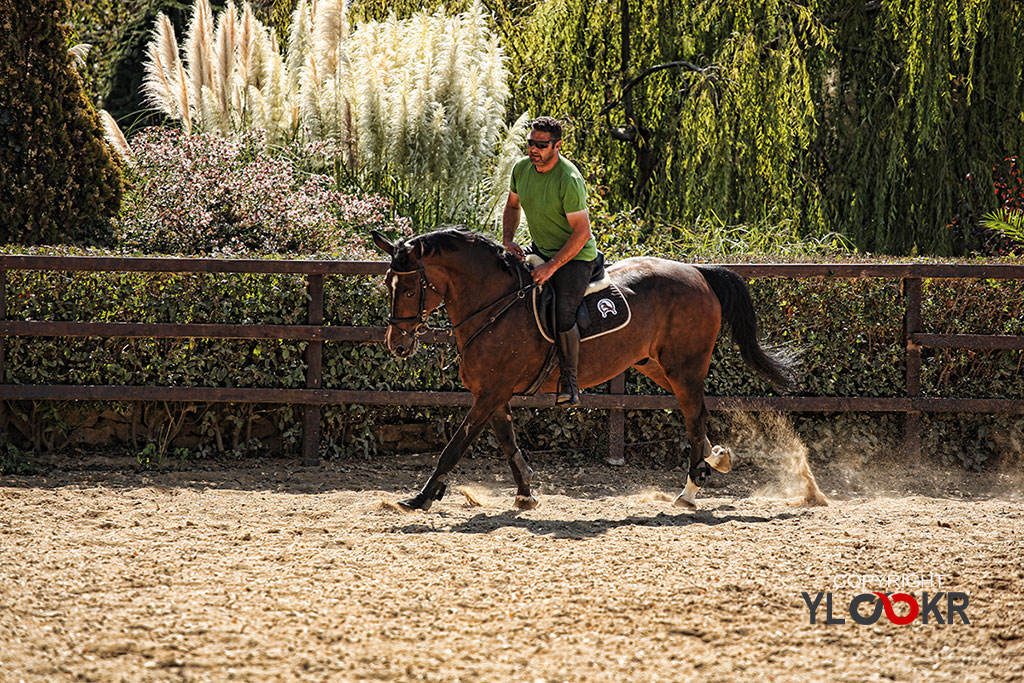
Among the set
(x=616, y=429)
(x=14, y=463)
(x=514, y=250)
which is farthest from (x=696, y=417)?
(x=14, y=463)

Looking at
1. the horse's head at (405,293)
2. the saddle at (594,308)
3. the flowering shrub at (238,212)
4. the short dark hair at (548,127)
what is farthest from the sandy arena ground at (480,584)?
the flowering shrub at (238,212)

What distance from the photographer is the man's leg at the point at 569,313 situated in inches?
240

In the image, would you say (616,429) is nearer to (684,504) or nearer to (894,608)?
(684,504)

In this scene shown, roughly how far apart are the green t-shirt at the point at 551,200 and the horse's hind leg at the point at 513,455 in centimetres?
101

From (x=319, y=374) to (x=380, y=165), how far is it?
359 centimetres

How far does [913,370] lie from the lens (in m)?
7.73

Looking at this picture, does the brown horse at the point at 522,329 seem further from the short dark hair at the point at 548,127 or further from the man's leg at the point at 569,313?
the short dark hair at the point at 548,127

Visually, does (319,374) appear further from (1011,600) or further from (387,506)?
(1011,600)

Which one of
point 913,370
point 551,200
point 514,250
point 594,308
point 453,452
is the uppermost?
point 551,200

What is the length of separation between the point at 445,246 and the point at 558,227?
0.68 metres

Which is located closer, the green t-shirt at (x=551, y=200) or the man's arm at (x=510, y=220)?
the green t-shirt at (x=551, y=200)

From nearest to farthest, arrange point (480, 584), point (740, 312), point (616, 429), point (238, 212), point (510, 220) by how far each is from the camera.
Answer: point (480, 584), point (510, 220), point (740, 312), point (616, 429), point (238, 212)

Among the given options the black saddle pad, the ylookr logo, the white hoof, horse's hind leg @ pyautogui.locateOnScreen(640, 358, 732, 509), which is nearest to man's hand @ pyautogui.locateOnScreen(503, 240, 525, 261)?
the black saddle pad

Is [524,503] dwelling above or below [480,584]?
below
